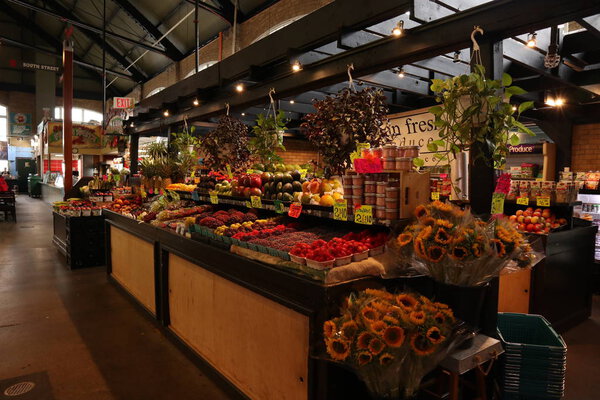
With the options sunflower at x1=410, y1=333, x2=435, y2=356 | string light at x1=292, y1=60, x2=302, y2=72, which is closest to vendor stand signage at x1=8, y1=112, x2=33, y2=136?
string light at x1=292, y1=60, x2=302, y2=72

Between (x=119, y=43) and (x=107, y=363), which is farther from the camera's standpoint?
(x=119, y=43)

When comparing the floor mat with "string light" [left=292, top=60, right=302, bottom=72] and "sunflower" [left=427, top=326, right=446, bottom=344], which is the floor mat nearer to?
"sunflower" [left=427, top=326, right=446, bottom=344]

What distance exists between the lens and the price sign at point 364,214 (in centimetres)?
243

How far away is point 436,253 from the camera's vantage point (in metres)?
1.88

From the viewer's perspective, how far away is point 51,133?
50.4 ft

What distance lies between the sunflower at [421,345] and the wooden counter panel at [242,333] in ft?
2.36

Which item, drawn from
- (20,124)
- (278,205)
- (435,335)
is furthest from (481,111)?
(20,124)

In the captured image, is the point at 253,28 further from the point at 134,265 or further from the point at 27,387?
the point at 27,387

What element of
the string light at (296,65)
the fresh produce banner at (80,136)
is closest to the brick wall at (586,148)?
the string light at (296,65)

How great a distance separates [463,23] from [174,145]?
15.9ft

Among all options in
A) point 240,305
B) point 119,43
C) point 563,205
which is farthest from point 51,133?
point 563,205

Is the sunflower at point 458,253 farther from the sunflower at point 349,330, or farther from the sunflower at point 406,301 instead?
the sunflower at point 349,330

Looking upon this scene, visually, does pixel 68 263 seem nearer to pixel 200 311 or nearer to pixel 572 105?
pixel 200 311

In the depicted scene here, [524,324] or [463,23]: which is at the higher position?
[463,23]
